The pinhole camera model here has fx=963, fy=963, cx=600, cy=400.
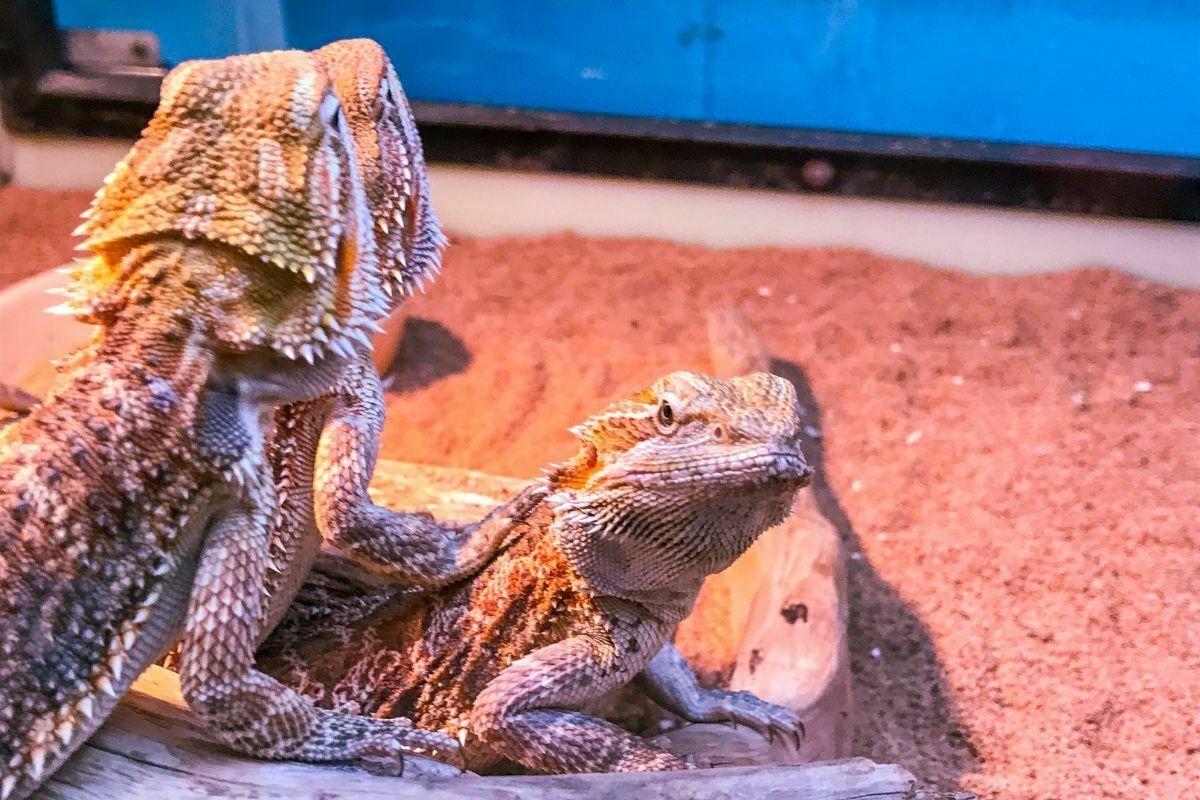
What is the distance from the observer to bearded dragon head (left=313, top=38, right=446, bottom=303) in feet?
6.50

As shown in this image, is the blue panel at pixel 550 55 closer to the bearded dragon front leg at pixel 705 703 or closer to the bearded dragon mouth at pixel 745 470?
the bearded dragon front leg at pixel 705 703

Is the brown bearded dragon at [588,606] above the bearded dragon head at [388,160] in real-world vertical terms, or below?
below

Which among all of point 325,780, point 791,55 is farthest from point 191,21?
point 325,780

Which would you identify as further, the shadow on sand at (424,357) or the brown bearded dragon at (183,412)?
the shadow on sand at (424,357)

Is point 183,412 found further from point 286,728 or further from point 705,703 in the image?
point 705,703

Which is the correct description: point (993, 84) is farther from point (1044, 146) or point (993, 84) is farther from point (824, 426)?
point (824, 426)

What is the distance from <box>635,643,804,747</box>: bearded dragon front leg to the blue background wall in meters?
3.67

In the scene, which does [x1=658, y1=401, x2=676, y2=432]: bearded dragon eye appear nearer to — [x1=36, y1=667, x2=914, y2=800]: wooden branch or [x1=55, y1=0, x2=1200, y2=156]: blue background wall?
[x1=36, y1=667, x2=914, y2=800]: wooden branch

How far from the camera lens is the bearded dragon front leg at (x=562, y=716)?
171 cm

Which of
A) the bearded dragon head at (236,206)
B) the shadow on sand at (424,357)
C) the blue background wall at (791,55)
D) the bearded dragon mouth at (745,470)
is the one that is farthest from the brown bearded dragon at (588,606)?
the blue background wall at (791,55)

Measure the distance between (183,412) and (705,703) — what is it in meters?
1.24

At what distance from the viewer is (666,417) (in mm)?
1609

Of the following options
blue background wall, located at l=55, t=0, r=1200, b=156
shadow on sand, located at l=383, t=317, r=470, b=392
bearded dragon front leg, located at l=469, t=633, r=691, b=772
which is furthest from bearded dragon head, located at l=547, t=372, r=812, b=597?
blue background wall, located at l=55, t=0, r=1200, b=156

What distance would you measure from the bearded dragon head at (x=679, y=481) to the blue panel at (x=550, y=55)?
4.40 m
